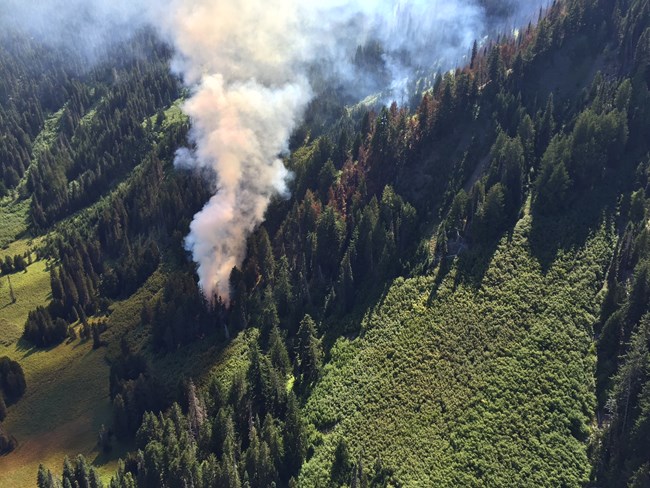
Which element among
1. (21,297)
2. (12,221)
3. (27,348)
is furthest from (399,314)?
(12,221)

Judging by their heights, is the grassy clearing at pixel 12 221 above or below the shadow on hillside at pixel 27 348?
above

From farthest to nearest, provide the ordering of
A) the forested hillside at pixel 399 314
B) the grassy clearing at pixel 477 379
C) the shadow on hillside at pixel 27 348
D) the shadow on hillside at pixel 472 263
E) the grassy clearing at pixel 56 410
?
the shadow on hillside at pixel 27 348, the shadow on hillside at pixel 472 263, the grassy clearing at pixel 56 410, the forested hillside at pixel 399 314, the grassy clearing at pixel 477 379

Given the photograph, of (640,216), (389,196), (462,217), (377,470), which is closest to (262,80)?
(389,196)

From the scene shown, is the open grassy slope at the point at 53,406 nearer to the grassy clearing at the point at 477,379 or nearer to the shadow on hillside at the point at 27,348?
the shadow on hillside at the point at 27,348

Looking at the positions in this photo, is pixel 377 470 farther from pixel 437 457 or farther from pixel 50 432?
pixel 50 432

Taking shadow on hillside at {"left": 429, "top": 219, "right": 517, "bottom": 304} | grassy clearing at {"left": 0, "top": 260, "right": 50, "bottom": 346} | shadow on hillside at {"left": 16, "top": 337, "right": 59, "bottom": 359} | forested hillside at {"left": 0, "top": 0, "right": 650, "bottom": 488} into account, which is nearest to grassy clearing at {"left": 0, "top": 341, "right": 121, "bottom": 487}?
shadow on hillside at {"left": 16, "top": 337, "right": 59, "bottom": 359}

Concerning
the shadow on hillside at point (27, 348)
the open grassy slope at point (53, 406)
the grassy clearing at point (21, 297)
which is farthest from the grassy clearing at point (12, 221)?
the shadow on hillside at point (27, 348)
